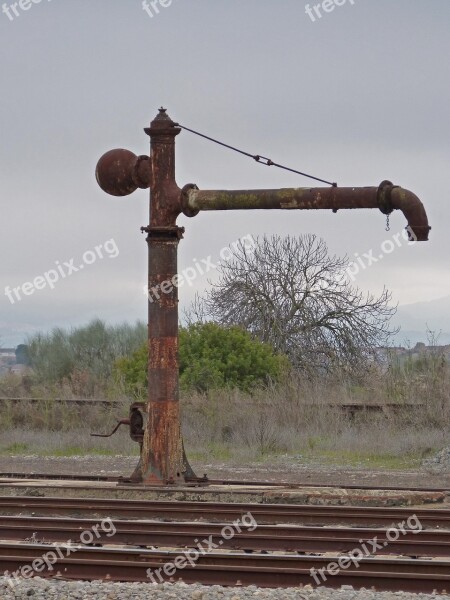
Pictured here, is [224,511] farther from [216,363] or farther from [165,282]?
[216,363]

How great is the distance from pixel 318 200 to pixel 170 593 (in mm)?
8245

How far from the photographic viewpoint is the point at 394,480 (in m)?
19.5

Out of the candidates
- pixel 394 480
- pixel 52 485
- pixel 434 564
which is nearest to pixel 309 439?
pixel 394 480

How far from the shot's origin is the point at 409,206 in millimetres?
15953

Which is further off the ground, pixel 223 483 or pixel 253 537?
pixel 223 483

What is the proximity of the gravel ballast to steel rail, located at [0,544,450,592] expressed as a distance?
0.24 metres

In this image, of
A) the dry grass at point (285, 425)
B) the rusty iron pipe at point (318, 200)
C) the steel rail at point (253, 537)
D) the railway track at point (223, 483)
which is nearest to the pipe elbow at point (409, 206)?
the rusty iron pipe at point (318, 200)

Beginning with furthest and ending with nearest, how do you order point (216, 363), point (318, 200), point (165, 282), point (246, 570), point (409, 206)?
point (216, 363) < point (165, 282) < point (318, 200) < point (409, 206) < point (246, 570)

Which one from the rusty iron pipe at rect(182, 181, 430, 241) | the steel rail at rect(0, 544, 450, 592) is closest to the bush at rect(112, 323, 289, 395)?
the rusty iron pipe at rect(182, 181, 430, 241)

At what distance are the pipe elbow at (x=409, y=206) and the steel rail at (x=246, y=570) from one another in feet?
21.6

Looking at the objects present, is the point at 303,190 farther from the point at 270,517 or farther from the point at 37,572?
the point at 37,572

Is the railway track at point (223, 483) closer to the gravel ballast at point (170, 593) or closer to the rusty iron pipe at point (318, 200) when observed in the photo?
the rusty iron pipe at point (318, 200)

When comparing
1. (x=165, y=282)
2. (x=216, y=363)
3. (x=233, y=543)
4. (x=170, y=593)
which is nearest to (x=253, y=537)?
(x=233, y=543)

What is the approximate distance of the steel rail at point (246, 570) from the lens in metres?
9.56
